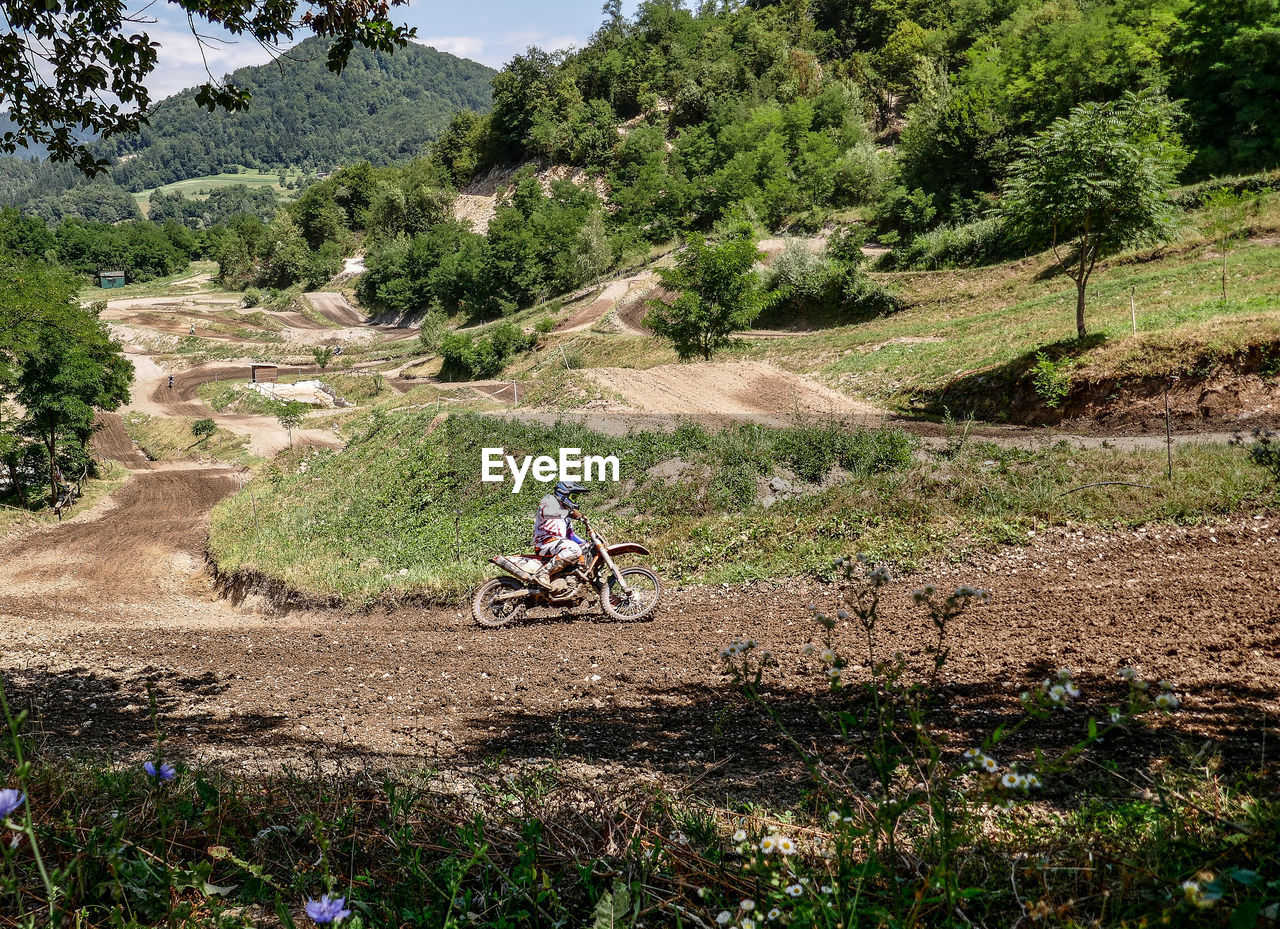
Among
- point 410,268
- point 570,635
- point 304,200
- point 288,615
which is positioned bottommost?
point 288,615

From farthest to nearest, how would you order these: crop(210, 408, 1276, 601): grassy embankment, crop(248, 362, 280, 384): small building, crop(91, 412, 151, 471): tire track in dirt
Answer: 1. crop(248, 362, 280, 384): small building
2. crop(91, 412, 151, 471): tire track in dirt
3. crop(210, 408, 1276, 601): grassy embankment

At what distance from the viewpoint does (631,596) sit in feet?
29.3

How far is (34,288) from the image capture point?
90.4 feet

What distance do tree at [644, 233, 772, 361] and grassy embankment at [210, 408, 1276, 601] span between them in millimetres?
10462

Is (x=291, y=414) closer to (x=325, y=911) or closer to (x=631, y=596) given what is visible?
(x=631, y=596)

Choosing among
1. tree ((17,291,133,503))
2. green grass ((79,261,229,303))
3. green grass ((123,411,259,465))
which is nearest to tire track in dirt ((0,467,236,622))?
tree ((17,291,133,503))

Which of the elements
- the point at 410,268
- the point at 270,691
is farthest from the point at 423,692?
the point at 410,268

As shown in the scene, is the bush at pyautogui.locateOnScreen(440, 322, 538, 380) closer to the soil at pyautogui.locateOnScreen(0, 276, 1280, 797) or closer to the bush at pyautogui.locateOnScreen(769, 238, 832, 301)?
the bush at pyautogui.locateOnScreen(769, 238, 832, 301)

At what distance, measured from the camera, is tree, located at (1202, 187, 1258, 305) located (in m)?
20.3

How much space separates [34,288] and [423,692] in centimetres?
3107

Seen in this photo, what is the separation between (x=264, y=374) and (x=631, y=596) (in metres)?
55.5

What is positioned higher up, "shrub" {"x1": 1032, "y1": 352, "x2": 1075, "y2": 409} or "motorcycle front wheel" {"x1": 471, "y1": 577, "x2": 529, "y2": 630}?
"shrub" {"x1": 1032, "y1": 352, "x2": 1075, "y2": 409}

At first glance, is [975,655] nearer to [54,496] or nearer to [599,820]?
[599,820]

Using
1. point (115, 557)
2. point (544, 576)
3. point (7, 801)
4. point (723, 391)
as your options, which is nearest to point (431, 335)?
point (723, 391)
